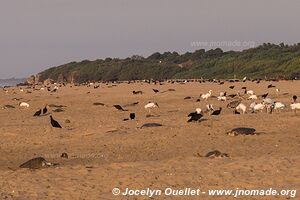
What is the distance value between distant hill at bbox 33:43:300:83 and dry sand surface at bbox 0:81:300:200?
36635 millimetres

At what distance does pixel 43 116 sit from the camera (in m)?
21.4

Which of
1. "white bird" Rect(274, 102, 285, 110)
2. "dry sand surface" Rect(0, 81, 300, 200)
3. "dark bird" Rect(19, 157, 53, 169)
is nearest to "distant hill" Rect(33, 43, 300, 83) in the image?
"white bird" Rect(274, 102, 285, 110)

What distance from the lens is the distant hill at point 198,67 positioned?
208 ft

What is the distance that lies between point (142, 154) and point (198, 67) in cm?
6777

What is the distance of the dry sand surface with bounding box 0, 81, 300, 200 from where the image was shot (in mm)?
8984

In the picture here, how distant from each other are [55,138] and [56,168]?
4979mm

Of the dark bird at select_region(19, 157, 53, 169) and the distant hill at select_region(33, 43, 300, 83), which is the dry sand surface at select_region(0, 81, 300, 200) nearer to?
the dark bird at select_region(19, 157, 53, 169)

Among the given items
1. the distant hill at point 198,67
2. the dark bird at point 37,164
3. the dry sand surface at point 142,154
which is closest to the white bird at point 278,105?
the dry sand surface at point 142,154

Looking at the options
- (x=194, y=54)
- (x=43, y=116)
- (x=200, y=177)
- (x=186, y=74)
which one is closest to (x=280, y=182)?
(x=200, y=177)

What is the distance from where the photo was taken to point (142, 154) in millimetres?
12883

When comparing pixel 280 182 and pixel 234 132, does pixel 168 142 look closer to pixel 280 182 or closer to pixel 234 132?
pixel 234 132

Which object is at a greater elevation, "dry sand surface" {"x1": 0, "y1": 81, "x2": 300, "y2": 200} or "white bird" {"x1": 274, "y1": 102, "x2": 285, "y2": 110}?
"white bird" {"x1": 274, "y1": 102, "x2": 285, "y2": 110}

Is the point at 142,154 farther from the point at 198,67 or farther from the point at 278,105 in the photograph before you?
the point at 198,67

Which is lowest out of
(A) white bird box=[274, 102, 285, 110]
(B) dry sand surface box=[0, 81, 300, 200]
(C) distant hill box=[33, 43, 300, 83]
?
(B) dry sand surface box=[0, 81, 300, 200]
